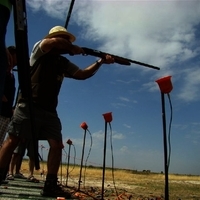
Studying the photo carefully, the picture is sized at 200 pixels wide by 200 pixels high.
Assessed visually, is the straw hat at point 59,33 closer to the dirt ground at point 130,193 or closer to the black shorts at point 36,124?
the black shorts at point 36,124

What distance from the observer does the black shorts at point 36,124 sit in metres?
3.80

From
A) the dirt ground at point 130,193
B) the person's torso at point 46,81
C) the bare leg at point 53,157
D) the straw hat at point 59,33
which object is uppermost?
the straw hat at point 59,33

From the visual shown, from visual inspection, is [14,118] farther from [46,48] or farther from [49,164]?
[46,48]

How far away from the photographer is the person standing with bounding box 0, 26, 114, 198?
380 centimetres

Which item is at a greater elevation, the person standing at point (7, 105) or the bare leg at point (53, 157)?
the person standing at point (7, 105)

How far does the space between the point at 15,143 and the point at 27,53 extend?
2.29 m

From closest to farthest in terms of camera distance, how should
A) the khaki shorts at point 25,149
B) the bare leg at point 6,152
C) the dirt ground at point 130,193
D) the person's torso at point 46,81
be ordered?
the bare leg at point 6,152 < the person's torso at point 46,81 < the dirt ground at point 130,193 < the khaki shorts at point 25,149

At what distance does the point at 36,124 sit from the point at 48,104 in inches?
11.8

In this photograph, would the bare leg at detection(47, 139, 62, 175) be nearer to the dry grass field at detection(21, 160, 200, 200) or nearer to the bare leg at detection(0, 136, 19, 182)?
the bare leg at detection(0, 136, 19, 182)

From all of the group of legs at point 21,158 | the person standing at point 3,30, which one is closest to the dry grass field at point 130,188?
the group of legs at point 21,158

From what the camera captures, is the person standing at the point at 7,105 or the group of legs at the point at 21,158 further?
the group of legs at the point at 21,158

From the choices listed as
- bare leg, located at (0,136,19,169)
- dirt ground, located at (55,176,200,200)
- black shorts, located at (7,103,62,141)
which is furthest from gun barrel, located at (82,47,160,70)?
dirt ground, located at (55,176,200,200)

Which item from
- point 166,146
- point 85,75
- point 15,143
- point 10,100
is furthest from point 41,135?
point 166,146

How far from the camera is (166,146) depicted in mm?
3428
